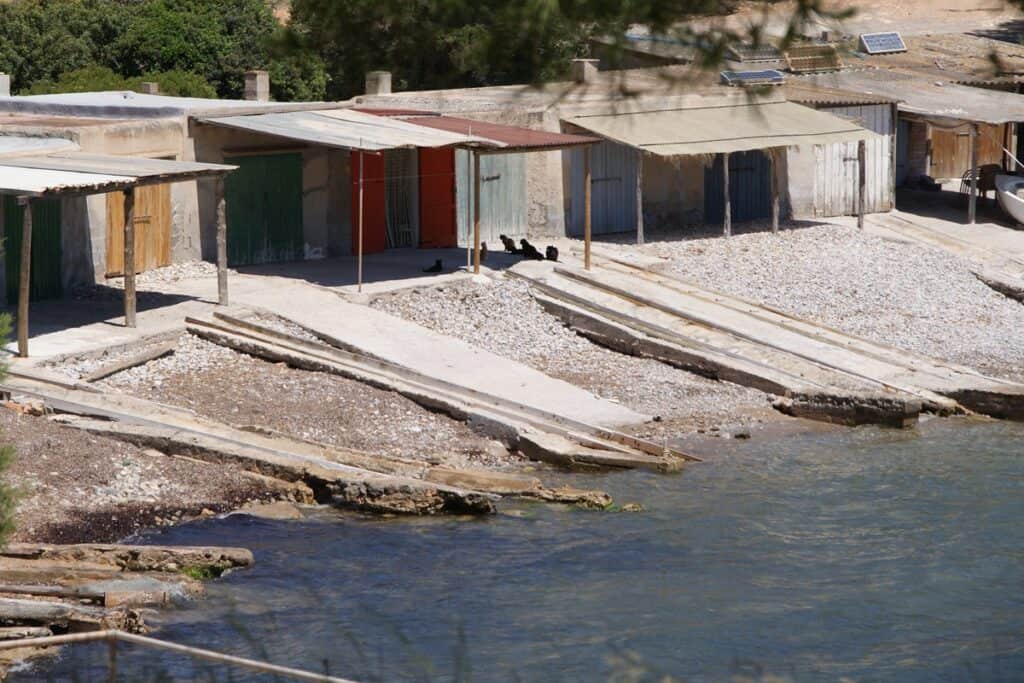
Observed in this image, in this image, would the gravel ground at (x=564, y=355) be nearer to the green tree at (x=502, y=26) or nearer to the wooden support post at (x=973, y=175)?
the green tree at (x=502, y=26)

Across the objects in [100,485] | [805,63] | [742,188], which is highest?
[805,63]

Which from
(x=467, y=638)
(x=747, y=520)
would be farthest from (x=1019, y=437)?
(x=467, y=638)

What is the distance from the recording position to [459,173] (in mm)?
29234

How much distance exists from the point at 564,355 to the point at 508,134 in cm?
452

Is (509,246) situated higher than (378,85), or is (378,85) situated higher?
(378,85)

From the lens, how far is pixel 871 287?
29125mm

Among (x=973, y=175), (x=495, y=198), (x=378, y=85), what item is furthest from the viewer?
(x=973, y=175)

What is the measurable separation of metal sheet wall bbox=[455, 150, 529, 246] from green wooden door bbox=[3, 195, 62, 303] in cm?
783

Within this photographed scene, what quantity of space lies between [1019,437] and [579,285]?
291 inches

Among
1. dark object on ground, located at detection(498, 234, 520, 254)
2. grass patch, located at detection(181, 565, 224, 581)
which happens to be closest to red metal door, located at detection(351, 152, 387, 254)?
dark object on ground, located at detection(498, 234, 520, 254)

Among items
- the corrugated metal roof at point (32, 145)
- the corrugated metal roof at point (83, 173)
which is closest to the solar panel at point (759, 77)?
the corrugated metal roof at point (83, 173)

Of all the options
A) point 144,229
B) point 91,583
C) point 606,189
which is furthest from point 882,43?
point 91,583

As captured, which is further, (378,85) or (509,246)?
(378,85)

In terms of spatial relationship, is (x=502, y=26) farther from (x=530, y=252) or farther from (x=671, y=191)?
(x=671, y=191)
